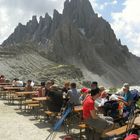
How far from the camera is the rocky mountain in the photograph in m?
112

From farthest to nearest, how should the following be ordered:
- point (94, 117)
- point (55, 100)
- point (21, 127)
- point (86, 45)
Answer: point (86, 45), point (21, 127), point (55, 100), point (94, 117)

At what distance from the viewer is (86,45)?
117438mm

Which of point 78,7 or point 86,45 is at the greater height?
point 78,7

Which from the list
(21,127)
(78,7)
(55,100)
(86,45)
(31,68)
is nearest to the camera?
(55,100)

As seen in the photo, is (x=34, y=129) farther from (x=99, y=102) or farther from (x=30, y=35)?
(x=30, y=35)

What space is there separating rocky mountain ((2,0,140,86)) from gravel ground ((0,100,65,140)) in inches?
2997

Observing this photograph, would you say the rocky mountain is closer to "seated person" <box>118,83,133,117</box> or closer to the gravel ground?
the gravel ground

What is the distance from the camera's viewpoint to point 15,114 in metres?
16.7

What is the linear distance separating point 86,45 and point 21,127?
104319 millimetres

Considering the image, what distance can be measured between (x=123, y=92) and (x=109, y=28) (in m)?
120

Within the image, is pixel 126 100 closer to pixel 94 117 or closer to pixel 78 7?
pixel 94 117

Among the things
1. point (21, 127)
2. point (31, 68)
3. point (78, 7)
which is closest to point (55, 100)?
point (21, 127)

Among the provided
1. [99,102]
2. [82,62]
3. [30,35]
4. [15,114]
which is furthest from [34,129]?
[30,35]

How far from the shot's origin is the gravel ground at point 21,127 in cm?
1230
